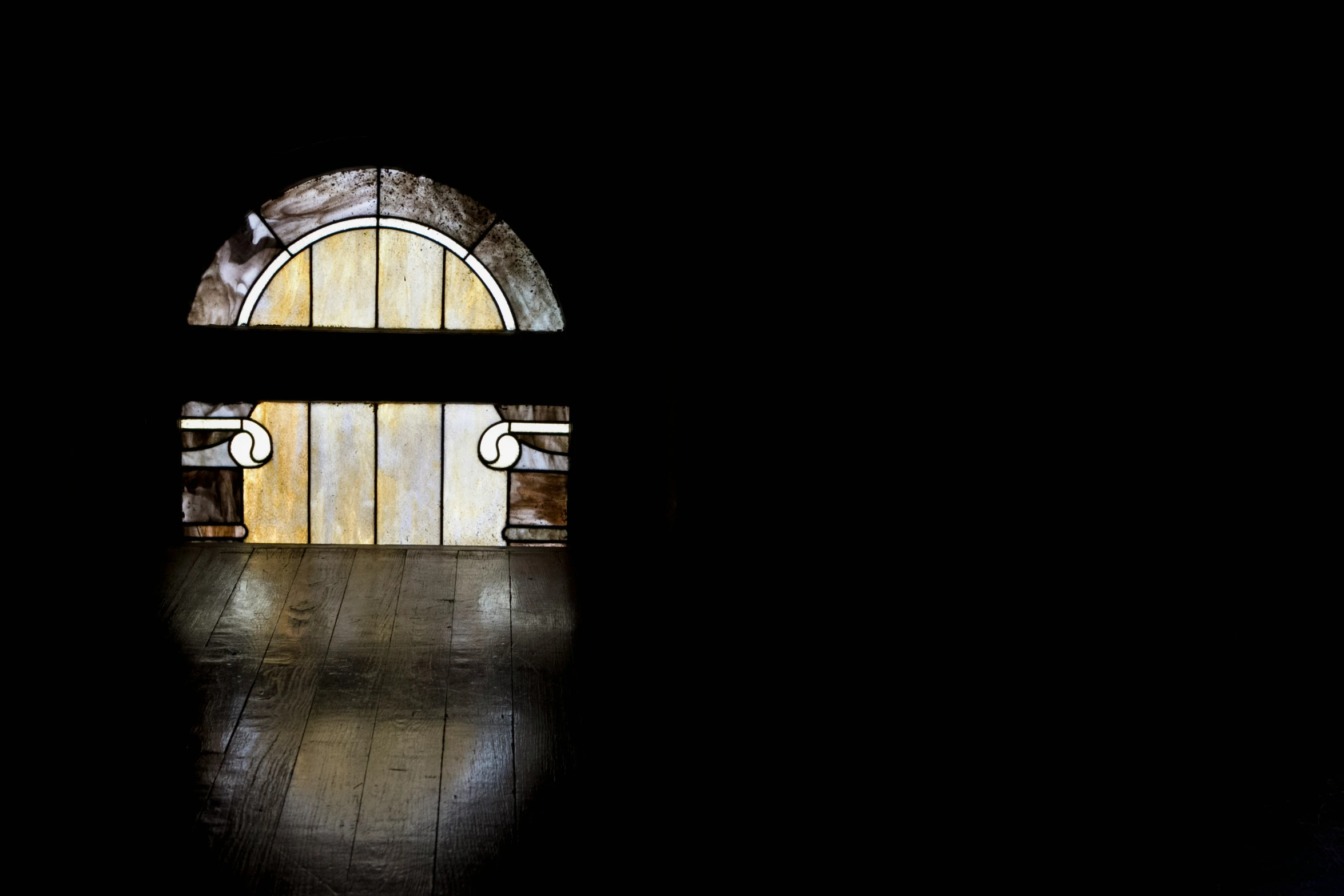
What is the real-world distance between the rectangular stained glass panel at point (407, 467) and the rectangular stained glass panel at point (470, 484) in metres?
0.03

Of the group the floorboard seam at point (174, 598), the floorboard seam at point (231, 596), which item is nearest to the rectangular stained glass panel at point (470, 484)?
the floorboard seam at point (231, 596)

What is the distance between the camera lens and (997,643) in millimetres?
2693

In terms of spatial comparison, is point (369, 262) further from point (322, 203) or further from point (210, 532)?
point (210, 532)

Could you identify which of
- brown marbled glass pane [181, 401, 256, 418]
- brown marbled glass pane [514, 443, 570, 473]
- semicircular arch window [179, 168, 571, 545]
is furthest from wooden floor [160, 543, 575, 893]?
brown marbled glass pane [181, 401, 256, 418]

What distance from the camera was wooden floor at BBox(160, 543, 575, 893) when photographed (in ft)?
5.45

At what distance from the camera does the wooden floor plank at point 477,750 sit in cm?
164

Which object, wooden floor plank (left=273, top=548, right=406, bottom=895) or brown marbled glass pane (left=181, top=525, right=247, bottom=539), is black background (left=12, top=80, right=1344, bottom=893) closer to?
brown marbled glass pane (left=181, top=525, right=247, bottom=539)

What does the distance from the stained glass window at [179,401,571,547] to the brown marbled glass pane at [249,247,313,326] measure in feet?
0.71

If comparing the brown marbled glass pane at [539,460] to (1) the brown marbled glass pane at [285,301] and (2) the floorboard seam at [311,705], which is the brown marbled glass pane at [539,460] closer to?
(2) the floorboard seam at [311,705]

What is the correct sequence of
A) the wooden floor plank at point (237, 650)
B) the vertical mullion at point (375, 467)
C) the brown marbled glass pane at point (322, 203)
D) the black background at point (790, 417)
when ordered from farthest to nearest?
the vertical mullion at point (375, 467), the brown marbled glass pane at point (322, 203), the black background at point (790, 417), the wooden floor plank at point (237, 650)

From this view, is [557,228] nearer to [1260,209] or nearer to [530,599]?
[530,599]

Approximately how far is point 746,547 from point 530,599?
53 centimetres

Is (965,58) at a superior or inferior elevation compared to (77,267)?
superior

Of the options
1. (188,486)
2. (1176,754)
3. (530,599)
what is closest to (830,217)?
(530,599)
